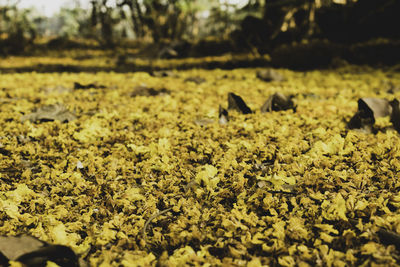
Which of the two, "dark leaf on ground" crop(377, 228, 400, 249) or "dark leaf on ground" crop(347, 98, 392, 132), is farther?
"dark leaf on ground" crop(347, 98, 392, 132)

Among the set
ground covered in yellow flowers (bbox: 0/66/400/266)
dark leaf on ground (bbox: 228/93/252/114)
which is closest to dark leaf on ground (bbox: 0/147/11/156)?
ground covered in yellow flowers (bbox: 0/66/400/266)

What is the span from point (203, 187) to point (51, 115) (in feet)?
8.39

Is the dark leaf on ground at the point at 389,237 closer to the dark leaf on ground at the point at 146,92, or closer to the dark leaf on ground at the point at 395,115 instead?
the dark leaf on ground at the point at 395,115

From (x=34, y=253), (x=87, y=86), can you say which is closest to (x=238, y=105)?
(x=34, y=253)

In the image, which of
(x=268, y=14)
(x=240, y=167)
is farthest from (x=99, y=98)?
(x=268, y=14)

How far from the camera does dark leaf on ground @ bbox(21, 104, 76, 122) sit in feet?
11.4

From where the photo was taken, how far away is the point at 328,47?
29.3 ft

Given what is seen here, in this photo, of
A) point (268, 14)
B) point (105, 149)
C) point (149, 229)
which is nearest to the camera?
point (149, 229)

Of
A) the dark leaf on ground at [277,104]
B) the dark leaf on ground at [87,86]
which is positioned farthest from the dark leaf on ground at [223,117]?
the dark leaf on ground at [87,86]

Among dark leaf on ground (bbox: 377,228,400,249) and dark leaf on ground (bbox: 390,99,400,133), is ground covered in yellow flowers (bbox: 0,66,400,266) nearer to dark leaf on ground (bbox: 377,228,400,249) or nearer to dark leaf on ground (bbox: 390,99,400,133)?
dark leaf on ground (bbox: 377,228,400,249)

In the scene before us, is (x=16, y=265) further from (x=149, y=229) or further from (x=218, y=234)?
(x=218, y=234)

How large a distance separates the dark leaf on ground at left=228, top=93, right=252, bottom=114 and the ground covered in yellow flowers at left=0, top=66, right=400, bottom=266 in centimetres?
18

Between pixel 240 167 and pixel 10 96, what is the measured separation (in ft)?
14.8

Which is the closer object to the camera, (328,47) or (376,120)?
(376,120)
